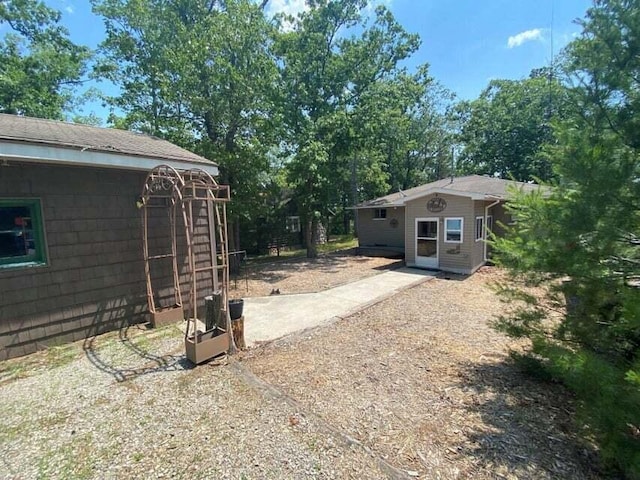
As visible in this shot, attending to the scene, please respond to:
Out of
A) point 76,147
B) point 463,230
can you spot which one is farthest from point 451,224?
point 76,147

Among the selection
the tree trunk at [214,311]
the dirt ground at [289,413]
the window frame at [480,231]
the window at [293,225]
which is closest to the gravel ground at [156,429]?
the dirt ground at [289,413]

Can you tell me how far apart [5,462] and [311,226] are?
13.5 m

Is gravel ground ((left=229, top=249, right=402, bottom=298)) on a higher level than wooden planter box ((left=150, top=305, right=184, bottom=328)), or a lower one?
lower

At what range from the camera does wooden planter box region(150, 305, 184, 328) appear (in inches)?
222

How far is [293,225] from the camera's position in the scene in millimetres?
20656

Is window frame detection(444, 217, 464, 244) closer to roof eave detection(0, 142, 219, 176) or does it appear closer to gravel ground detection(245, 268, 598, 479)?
gravel ground detection(245, 268, 598, 479)

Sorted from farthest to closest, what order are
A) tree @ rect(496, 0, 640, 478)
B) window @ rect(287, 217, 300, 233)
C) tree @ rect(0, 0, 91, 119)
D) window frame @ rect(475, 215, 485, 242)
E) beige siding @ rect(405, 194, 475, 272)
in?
window @ rect(287, 217, 300, 233) → tree @ rect(0, 0, 91, 119) → window frame @ rect(475, 215, 485, 242) → beige siding @ rect(405, 194, 475, 272) → tree @ rect(496, 0, 640, 478)

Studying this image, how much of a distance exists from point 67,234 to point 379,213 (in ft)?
47.3

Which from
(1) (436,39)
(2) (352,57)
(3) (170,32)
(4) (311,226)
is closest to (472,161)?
(1) (436,39)

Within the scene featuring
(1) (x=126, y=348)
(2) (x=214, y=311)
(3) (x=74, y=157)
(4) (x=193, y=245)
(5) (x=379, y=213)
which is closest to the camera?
(2) (x=214, y=311)

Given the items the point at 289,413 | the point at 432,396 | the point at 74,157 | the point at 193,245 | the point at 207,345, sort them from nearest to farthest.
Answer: the point at 289,413 → the point at 432,396 → the point at 207,345 → the point at 74,157 → the point at 193,245

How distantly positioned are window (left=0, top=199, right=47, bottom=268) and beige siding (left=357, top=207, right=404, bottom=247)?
46.9 feet

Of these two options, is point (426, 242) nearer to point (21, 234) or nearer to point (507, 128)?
point (21, 234)

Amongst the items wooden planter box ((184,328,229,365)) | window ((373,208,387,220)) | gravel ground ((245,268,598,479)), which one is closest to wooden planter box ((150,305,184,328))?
wooden planter box ((184,328,229,365))
